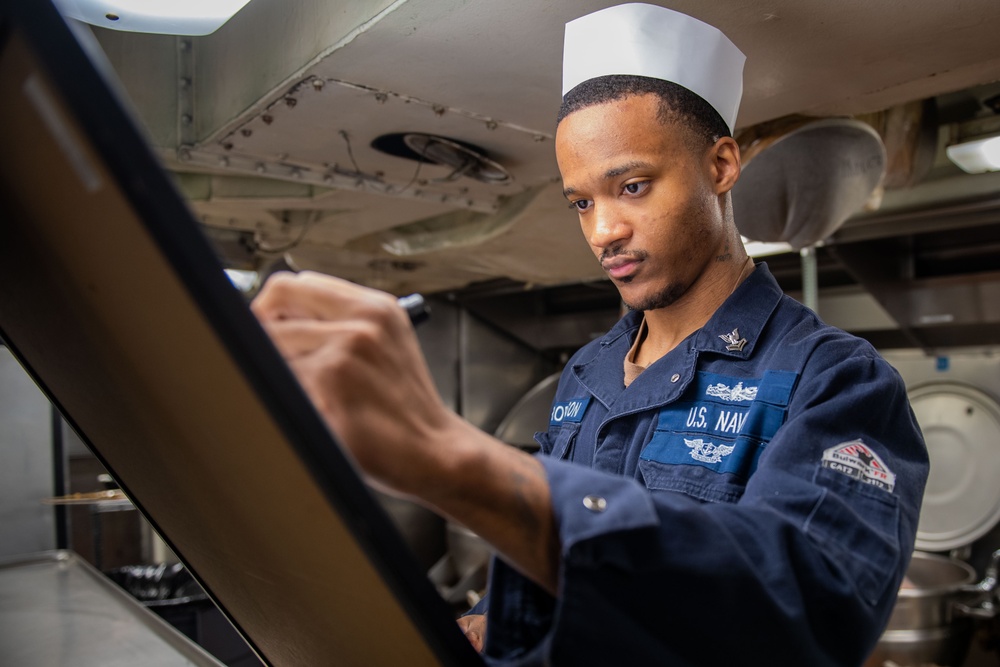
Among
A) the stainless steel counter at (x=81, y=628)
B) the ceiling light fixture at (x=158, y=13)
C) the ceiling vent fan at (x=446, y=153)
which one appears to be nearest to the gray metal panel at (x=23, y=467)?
the stainless steel counter at (x=81, y=628)

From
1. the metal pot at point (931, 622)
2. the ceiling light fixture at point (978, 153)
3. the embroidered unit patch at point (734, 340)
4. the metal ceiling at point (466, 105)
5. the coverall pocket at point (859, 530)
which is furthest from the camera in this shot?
the metal pot at point (931, 622)

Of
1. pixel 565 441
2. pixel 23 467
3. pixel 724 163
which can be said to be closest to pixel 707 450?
pixel 565 441

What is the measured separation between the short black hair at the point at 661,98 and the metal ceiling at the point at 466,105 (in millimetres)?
273

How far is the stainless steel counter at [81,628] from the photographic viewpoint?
4.66ft

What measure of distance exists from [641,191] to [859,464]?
466mm

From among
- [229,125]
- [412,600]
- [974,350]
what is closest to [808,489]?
[412,600]

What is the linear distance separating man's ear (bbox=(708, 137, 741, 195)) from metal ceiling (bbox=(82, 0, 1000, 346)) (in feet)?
1.06

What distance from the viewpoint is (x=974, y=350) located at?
11.1 feet

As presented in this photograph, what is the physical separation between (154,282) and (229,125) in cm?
171

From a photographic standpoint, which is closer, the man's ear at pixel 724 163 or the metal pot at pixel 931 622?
the man's ear at pixel 724 163

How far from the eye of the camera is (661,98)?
107 cm

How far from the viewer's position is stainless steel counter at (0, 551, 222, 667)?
1.42m

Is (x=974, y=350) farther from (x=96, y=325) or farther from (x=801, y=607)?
(x=96, y=325)

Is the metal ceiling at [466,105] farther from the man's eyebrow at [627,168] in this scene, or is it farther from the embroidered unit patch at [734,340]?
the embroidered unit patch at [734,340]
